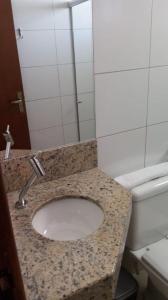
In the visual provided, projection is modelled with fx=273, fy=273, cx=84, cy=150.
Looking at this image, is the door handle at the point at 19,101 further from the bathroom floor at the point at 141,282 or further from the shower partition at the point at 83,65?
the bathroom floor at the point at 141,282

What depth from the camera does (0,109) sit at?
107 centimetres

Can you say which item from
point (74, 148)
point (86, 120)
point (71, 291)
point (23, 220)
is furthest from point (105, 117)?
point (71, 291)

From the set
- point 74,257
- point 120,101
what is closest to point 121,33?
point 120,101

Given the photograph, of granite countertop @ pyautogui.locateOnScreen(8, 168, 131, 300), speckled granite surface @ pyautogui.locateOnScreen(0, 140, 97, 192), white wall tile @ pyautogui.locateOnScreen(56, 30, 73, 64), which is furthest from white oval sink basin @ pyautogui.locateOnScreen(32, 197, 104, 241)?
white wall tile @ pyautogui.locateOnScreen(56, 30, 73, 64)

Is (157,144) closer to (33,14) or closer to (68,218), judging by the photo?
(68,218)

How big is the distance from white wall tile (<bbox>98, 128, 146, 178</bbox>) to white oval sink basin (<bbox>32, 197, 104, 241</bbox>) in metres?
0.32

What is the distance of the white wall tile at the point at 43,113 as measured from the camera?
1140 millimetres

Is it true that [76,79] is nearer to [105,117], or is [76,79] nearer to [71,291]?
[105,117]

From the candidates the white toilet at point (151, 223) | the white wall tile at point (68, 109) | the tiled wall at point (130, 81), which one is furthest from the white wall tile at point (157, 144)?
the white wall tile at point (68, 109)

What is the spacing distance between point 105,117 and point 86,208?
0.44 meters

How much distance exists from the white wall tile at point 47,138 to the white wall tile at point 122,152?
8.1 inches

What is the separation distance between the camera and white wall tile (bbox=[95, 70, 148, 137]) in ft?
4.08

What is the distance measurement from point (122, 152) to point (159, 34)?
60cm

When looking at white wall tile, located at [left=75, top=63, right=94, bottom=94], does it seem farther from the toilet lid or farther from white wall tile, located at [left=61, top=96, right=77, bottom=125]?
the toilet lid
